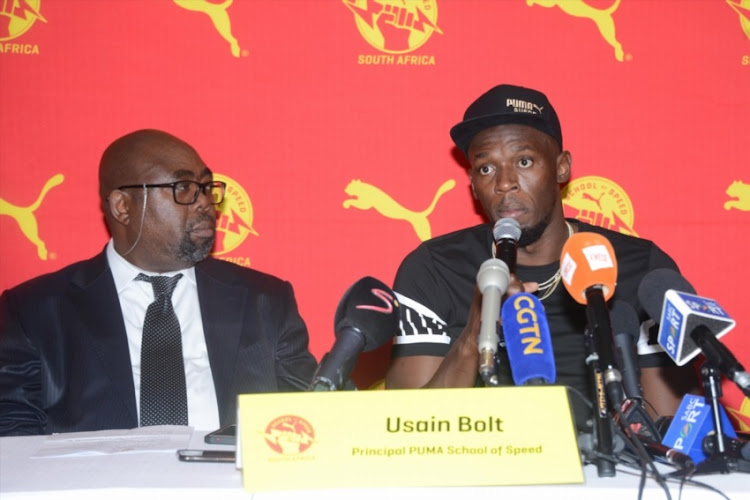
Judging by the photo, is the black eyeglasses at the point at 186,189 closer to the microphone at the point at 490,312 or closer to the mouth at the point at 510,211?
the mouth at the point at 510,211

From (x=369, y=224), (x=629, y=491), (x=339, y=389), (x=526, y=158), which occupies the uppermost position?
(x=526, y=158)

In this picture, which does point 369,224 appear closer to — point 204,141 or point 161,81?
point 204,141

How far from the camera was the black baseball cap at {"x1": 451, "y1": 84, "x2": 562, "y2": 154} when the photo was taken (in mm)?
2725

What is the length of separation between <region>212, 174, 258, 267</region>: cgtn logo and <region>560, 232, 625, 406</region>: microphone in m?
1.77

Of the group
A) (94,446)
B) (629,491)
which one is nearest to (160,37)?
(94,446)

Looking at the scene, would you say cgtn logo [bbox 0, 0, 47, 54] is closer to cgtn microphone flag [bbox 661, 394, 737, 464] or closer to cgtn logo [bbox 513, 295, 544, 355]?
cgtn logo [bbox 513, 295, 544, 355]

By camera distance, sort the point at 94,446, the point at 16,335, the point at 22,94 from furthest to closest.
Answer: the point at 22,94, the point at 16,335, the point at 94,446

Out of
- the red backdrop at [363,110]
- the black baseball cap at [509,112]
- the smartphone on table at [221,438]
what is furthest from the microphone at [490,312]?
the red backdrop at [363,110]

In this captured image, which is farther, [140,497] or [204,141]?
[204,141]

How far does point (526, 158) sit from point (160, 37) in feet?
4.71

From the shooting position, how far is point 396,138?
10.4 ft

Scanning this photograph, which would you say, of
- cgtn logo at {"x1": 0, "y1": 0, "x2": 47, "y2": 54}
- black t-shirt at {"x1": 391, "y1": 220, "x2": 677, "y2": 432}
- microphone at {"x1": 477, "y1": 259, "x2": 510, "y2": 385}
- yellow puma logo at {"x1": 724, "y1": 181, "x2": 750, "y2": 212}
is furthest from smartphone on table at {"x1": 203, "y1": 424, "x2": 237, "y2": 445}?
yellow puma logo at {"x1": 724, "y1": 181, "x2": 750, "y2": 212}

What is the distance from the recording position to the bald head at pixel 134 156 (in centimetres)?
294

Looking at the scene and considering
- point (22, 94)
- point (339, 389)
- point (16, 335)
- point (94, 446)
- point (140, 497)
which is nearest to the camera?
point (140, 497)
